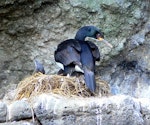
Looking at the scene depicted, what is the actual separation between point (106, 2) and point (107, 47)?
301mm

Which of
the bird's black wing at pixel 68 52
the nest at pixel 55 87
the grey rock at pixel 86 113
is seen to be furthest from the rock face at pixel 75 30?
the grey rock at pixel 86 113

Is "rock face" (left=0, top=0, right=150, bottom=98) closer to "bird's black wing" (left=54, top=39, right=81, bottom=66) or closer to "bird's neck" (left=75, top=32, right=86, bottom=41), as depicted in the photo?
"bird's neck" (left=75, top=32, right=86, bottom=41)

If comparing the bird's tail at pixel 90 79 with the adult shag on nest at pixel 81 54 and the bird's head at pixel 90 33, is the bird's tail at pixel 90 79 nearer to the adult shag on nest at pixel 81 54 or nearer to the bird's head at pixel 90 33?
the adult shag on nest at pixel 81 54

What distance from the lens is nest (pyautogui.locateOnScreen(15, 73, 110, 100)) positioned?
140 inches

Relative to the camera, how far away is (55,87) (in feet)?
11.9

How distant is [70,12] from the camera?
4.14m

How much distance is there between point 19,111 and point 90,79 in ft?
1.95

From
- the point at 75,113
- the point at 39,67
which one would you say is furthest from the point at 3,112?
the point at 39,67

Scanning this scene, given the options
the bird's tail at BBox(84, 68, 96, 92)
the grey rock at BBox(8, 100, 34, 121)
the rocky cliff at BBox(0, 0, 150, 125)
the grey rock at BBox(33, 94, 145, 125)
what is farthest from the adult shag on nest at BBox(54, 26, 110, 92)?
the grey rock at BBox(8, 100, 34, 121)

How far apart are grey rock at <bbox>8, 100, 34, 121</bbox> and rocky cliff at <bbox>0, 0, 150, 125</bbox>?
916 mm

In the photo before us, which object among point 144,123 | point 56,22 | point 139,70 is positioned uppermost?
point 56,22

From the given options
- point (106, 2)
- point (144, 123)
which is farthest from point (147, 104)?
point (106, 2)

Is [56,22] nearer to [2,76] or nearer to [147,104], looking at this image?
[2,76]

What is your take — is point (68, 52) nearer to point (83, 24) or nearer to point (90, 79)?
point (90, 79)
